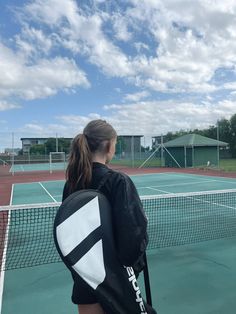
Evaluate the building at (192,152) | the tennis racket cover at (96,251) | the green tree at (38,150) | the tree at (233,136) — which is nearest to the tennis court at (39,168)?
the green tree at (38,150)

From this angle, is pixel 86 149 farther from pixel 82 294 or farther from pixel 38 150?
pixel 38 150

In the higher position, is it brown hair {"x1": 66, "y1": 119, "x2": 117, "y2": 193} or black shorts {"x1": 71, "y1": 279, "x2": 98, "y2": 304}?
brown hair {"x1": 66, "y1": 119, "x2": 117, "y2": 193}

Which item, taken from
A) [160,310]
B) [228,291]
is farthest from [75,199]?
[228,291]

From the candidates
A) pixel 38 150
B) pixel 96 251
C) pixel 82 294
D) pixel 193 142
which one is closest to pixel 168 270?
pixel 82 294

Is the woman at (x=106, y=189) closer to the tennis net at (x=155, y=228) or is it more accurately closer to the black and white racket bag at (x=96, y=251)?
the black and white racket bag at (x=96, y=251)

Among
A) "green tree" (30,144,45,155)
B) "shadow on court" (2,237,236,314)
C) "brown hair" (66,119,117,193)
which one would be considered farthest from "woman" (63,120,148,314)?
"green tree" (30,144,45,155)

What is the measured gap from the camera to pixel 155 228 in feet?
22.2

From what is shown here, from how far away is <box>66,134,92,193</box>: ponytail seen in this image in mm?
1817

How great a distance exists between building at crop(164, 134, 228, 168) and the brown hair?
2753cm

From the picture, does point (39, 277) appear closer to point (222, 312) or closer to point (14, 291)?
point (14, 291)

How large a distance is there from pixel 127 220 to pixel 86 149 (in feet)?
1.54

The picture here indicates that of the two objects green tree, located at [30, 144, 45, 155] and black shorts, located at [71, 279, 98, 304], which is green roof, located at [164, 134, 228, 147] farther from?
black shorts, located at [71, 279, 98, 304]

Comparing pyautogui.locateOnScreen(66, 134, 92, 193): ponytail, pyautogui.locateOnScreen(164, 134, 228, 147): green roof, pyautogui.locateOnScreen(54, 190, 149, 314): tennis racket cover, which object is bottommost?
pyautogui.locateOnScreen(54, 190, 149, 314): tennis racket cover

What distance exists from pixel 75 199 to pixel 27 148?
51252 millimetres
